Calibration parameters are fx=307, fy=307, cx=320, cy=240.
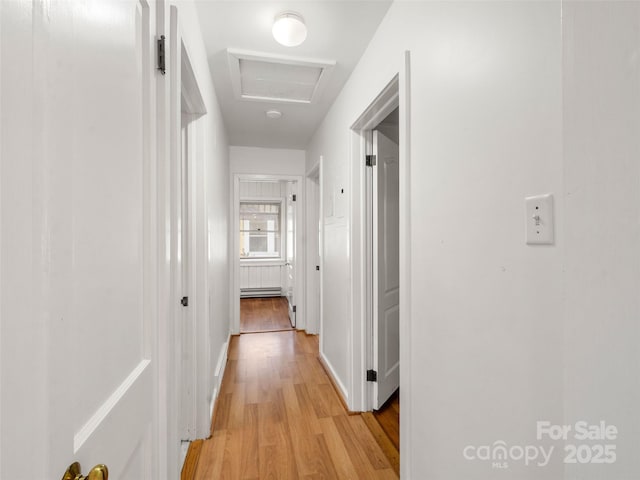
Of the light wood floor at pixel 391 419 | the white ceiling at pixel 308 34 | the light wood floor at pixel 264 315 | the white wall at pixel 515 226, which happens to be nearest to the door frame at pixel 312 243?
the light wood floor at pixel 264 315

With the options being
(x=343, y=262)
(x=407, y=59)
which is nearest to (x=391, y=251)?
(x=343, y=262)

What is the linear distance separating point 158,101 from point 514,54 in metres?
1.03

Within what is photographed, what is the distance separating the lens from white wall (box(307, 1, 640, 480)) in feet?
1.22

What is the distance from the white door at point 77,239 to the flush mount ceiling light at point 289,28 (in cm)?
90

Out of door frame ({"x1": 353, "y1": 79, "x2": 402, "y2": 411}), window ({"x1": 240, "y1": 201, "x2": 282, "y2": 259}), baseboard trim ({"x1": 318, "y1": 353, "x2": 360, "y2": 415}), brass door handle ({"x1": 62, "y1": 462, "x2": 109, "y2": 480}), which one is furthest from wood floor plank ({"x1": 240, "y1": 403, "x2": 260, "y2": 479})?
window ({"x1": 240, "y1": 201, "x2": 282, "y2": 259})

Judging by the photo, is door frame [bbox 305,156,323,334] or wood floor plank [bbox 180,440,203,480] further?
door frame [bbox 305,156,323,334]

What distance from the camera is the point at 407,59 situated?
138cm

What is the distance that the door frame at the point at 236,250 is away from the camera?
3896 mm

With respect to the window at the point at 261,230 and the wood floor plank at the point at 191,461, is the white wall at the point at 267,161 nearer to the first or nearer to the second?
the window at the point at 261,230

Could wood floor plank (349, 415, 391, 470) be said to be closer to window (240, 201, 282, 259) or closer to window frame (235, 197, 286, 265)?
window frame (235, 197, 286, 265)

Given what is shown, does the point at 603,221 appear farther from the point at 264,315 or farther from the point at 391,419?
the point at 264,315

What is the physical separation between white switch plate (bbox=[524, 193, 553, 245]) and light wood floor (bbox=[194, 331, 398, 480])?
1524 millimetres

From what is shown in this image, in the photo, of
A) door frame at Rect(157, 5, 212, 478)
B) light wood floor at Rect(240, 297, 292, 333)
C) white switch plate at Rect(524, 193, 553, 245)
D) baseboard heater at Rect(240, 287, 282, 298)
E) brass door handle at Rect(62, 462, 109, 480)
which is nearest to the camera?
brass door handle at Rect(62, 462, 109, 480)

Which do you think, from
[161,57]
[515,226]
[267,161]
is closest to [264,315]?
[267,161]
